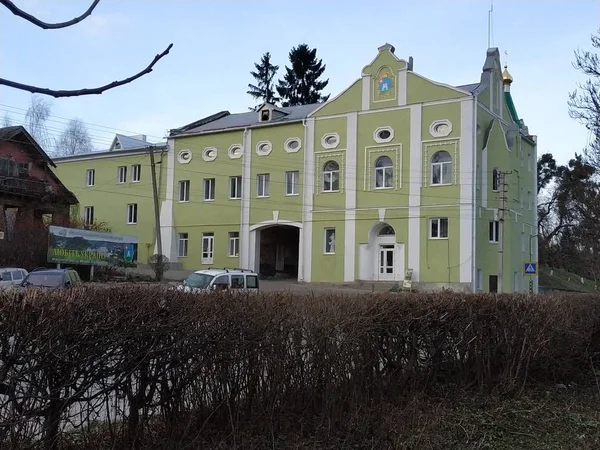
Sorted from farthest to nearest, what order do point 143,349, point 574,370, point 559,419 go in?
1. point 574,370
2. point 559,419
3. point 143,349

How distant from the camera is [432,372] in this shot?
24.3ft

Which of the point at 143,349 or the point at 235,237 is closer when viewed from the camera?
the point at 143,349

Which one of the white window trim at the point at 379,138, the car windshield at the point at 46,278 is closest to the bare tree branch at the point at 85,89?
the car windshield at the point at 46,278

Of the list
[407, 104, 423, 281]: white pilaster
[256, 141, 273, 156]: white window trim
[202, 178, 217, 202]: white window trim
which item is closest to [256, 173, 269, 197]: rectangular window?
[256, 141, 273, 156]: white window trim

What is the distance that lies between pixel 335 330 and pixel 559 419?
331 centimetres

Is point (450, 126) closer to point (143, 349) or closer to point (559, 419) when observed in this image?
point (559, 419)

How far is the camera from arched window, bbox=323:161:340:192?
38281mm

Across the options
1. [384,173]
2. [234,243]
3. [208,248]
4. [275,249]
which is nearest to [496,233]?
[384,173]

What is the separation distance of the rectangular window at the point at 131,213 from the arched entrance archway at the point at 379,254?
18434 millimetres

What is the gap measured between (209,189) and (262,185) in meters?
4.37

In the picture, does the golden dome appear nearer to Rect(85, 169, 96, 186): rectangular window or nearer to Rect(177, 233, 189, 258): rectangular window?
Rect(177, 233, 189, 258): rectangular window

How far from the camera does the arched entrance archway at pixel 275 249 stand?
1599 inches

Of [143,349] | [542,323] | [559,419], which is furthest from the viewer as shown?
[542,323]

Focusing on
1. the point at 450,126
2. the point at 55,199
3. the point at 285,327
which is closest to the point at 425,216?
the point at 450,126
